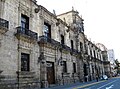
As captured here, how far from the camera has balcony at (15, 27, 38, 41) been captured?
14416mm

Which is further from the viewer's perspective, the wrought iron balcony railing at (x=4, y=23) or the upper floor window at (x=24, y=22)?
the upper floor window at (x=24, y=22)

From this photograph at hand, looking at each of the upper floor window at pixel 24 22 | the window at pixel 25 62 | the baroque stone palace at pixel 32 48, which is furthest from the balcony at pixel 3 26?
the window at pixel 25 62

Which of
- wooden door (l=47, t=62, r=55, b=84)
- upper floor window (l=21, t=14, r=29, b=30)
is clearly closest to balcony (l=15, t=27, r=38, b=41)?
upper floor window (l=21, t=14, r=29, b=30)

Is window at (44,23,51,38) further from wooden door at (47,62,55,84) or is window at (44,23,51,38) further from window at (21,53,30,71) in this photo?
window at (21,53,30,71)

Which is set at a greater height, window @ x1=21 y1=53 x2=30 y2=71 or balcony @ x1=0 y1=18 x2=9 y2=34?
balcony @ x1=0 y1=18 x2=9 y2=34

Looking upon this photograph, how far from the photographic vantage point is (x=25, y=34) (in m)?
15.1

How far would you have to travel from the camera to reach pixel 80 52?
28484 millimetres

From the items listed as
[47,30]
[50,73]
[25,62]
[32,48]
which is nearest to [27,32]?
[32,48]

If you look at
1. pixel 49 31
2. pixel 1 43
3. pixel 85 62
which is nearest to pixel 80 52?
pixel 85 62

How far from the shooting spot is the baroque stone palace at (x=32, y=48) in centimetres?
1324

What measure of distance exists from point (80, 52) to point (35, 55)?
42.7ft

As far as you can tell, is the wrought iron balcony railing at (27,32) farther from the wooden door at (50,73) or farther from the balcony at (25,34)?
the wooden door at (50,73)

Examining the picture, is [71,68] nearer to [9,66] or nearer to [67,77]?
[67,77]

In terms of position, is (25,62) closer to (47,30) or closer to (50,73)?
(50,73)
